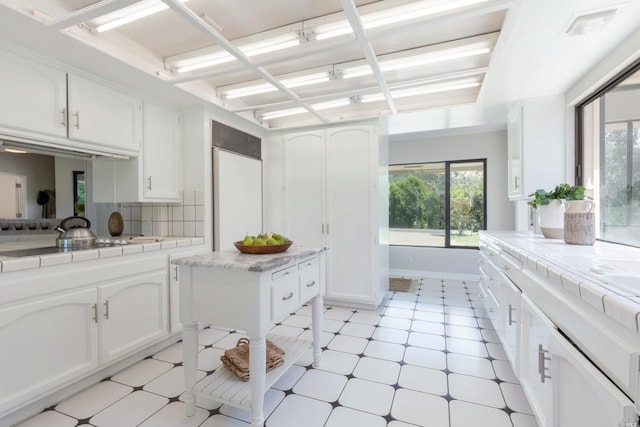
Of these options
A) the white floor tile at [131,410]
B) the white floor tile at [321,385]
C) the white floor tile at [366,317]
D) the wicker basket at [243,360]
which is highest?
the wicker basket at [243,360]

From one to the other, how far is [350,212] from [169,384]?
228 cm

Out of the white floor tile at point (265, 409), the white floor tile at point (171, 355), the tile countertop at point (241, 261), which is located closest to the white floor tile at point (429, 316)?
the white floor tile at point (265, 409)

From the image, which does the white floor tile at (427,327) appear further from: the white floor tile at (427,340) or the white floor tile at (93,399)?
the white floor tile at (93,399)

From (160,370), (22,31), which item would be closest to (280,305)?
(160,370)

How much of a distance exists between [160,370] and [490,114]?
12.9 feet

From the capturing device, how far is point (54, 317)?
168cm

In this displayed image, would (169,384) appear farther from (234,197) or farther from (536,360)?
(536,360)

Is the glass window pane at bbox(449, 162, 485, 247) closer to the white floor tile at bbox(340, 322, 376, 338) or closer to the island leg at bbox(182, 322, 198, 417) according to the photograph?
the white floor tile at bbox(340, 322, 376, 338)

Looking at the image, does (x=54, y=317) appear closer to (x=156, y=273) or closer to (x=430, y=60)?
(x=156, y=273)

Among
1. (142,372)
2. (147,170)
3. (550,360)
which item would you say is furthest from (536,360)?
(147,170)

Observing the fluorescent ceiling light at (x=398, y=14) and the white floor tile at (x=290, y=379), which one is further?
the white floor tile at (x=290, y=379)

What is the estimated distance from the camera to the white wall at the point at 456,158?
4.23 meters

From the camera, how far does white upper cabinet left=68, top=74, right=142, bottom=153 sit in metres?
2.01

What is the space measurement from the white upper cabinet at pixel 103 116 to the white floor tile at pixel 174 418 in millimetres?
1878
